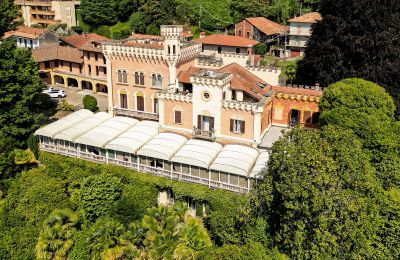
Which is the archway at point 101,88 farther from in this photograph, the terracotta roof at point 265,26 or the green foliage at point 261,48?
the terracotta roof at point 265,26

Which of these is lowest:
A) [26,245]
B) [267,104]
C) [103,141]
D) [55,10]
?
[26,245]

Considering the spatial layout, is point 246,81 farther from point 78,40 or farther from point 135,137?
point 78,40

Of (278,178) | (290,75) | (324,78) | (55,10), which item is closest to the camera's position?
(278,178)

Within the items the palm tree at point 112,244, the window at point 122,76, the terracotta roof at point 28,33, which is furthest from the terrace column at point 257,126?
the terracotta roof at point 28,33

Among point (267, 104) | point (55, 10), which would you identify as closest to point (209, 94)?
point (267, 104)

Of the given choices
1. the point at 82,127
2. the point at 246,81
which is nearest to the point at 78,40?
the point at 82,127

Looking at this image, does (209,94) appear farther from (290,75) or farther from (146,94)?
(290,75)

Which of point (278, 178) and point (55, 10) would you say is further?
point (55, 10)
